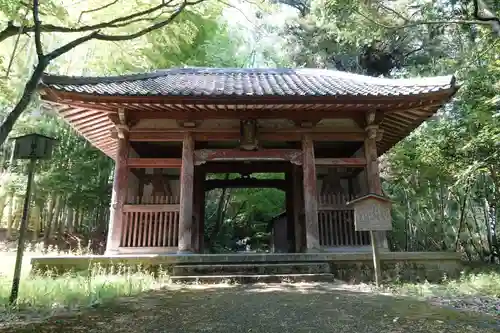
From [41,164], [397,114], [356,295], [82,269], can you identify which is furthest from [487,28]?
[41,164]

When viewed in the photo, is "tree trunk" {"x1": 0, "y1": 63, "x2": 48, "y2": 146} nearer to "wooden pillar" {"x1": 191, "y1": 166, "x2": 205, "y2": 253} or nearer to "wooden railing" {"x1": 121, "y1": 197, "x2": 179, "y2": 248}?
"wooden railing" {"x1": 121, "y1": 197, "x2": 179, "y2": 248}

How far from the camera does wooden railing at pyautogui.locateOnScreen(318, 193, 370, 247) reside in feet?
26.0

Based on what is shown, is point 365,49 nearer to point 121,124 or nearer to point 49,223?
point 121,124

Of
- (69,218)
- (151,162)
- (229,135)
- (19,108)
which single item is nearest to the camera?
(19,108)

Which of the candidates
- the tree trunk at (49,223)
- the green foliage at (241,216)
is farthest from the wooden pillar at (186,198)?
the green foliage at (241,216)

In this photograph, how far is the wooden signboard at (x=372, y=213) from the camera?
5.90 metres

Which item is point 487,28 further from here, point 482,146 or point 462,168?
point 462,168

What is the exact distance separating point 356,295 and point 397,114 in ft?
16.4

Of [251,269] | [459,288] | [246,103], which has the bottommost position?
[459,288]

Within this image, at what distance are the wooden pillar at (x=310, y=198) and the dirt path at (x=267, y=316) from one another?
2.59 metres

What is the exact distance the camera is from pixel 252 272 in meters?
6.29

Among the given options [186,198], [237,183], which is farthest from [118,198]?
[237,183]

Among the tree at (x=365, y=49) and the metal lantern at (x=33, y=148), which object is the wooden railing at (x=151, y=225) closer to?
the metal lantern at (x=33, y=148)

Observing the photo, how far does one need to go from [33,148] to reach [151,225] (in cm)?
353
